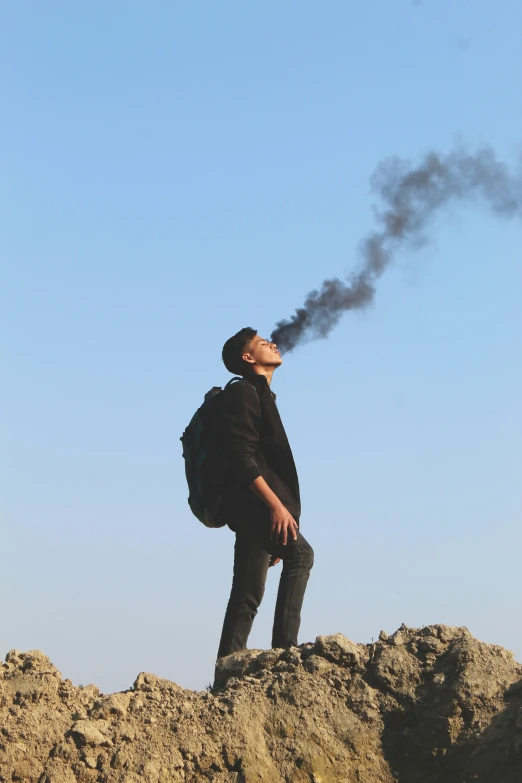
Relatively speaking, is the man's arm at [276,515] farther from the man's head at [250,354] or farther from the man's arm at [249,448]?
the man's head at [250,354]

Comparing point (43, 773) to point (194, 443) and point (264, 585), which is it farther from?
point (194, 443)

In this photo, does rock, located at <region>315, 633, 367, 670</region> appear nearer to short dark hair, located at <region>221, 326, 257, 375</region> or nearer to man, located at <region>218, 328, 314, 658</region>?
man, located at <region>218, 328, 314, 658</region>

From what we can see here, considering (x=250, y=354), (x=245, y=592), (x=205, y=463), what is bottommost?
(x=245, y=592)

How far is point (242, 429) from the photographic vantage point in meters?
6.55

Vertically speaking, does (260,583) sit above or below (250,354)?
below

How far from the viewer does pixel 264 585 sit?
6.47 m

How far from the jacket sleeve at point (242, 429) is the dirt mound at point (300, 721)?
3.81ft

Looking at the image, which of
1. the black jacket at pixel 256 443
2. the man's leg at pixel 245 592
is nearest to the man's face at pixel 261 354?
the black jacket at pixel 256 443

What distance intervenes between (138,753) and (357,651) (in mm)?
1344

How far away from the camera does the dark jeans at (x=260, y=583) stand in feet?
20.8

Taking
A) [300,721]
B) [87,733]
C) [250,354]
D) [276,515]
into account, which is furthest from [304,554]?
[87,733]

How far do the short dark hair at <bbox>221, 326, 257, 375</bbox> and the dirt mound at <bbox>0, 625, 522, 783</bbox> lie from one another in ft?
6.56

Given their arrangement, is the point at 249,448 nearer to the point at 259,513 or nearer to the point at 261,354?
the point at 259,513

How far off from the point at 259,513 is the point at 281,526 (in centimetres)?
19
